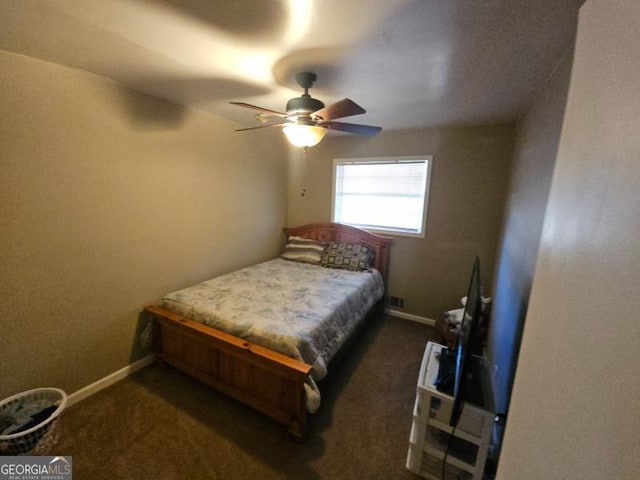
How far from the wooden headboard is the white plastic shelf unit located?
5.81ft

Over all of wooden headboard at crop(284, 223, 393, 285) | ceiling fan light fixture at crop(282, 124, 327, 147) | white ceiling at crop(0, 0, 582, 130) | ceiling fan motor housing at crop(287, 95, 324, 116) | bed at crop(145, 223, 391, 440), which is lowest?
bed at crop(145, 223, 391, 440)

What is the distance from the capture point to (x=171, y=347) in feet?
6.97

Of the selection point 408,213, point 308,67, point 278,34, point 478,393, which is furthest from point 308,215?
point 478,393

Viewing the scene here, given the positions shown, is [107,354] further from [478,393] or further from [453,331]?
[453,331]

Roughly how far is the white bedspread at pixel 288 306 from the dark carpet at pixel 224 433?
1.37 ft

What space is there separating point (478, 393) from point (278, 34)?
6.84ft

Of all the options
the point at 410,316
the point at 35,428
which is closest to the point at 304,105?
the point at 35,428

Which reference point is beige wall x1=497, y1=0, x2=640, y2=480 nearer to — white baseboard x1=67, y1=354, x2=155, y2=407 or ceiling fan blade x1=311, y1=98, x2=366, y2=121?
ceiling fan blade x1=311, y1=98, x2=366, y2=121

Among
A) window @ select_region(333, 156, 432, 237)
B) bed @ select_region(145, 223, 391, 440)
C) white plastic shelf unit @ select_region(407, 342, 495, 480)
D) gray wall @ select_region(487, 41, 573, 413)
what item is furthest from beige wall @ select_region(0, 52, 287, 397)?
gray wall @ select_region(487, 41, 573, 413)

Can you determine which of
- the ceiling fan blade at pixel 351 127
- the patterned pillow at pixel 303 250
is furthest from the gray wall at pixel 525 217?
the patterned pillow at pixel 303 250

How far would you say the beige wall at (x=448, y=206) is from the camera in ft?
8.70

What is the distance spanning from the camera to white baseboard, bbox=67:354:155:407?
1838 mm

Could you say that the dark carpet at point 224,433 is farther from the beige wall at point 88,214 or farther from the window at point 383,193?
the window at point 383,193

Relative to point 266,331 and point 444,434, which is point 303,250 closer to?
point 266,331
